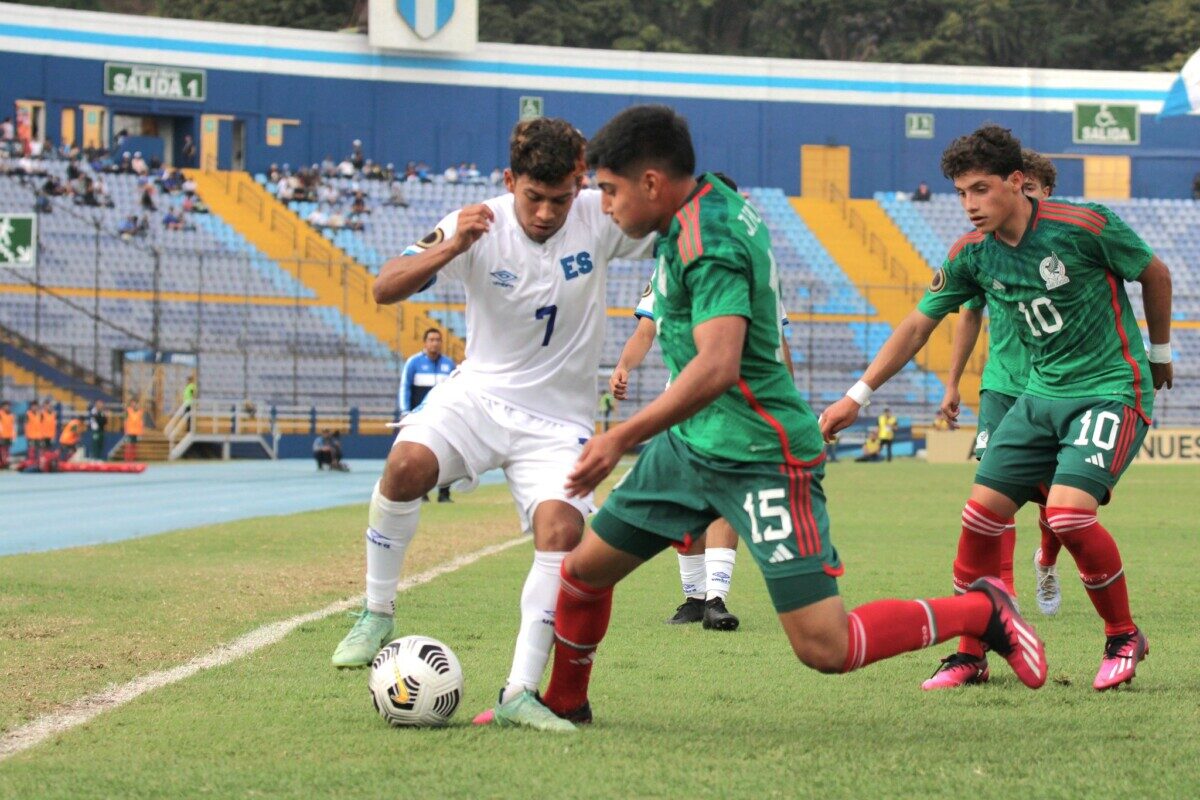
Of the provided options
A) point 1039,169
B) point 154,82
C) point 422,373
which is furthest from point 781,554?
point 154,82

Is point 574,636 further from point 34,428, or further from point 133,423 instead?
point 133,423

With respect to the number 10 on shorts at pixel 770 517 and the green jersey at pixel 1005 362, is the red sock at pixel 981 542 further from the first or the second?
the number 10 on shorts at pixel 770 517

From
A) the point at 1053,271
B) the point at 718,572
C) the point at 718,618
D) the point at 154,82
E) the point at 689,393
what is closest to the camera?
the point at 689,393

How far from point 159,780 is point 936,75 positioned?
55079 mm

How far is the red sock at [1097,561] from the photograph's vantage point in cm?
602

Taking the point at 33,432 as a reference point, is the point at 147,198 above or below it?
above

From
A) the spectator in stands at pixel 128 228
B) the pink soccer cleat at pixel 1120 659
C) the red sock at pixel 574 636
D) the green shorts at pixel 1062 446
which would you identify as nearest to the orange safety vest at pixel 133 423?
the spectator in stands at pixel 128 228

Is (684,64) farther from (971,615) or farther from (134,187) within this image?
(971,615)

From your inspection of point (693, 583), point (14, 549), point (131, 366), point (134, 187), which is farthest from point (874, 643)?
point (134, 187)

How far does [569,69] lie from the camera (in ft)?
175

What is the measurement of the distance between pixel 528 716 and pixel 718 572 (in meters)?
3.14

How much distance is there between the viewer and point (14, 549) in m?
13.8

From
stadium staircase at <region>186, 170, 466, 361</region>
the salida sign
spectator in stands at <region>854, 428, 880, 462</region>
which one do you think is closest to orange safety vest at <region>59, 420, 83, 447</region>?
stadium staircase at <region>186, 170, 466, 361</region>

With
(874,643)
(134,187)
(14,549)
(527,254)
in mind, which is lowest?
(14,549)
